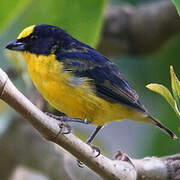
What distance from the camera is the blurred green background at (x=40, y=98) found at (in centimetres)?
268

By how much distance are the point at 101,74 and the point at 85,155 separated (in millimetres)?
658

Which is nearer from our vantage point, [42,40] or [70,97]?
[70,97]

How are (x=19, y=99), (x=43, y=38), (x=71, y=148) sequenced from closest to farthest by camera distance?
(x=19, y=99) < (x=71, y=148) < (x=43, y=38)

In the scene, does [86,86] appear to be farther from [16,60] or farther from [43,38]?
[16,60]

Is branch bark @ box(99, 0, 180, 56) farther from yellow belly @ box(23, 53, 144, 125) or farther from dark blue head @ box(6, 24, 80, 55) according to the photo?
yellow belly @ box(23, 53, 144, 125)

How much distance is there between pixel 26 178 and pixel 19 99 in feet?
5.69

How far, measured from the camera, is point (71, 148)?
1666 millimetres

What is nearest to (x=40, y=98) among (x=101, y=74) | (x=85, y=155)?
(x=101, y=74)

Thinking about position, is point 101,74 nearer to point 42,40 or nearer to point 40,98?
point 42,40

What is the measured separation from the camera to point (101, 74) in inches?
91.1

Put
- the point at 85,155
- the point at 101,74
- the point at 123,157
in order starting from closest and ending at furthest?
the point at 85,155, the point at 123,157, the point at 101,74

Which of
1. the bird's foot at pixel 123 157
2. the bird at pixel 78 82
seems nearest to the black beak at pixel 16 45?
the bird at pixel 78 82

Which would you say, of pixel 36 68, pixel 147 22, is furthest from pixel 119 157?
pixel 147 22

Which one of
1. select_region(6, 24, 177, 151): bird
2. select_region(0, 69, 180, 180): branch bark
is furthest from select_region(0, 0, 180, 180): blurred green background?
select_region(0, 69, 180, 180): branch bark
